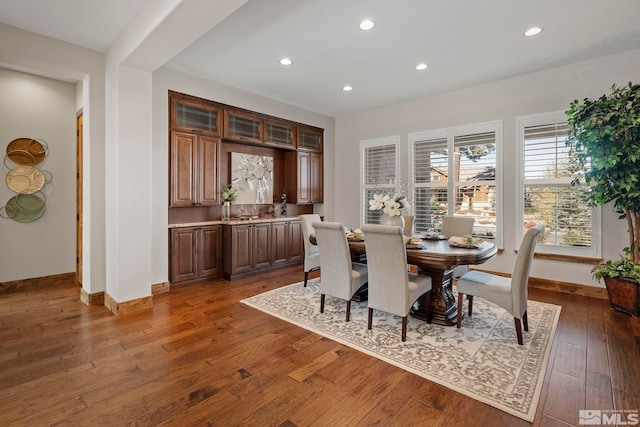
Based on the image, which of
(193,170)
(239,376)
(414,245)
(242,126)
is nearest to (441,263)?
(414,245)

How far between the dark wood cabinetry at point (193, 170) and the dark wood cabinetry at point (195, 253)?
419 mm

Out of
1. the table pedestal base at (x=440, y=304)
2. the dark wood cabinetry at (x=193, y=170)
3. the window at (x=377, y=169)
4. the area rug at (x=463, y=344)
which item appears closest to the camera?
the area rug at (x=463, y=344)

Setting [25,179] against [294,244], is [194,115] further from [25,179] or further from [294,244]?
[294,244]

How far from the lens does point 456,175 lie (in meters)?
5.11

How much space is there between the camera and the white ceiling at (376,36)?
2807mm

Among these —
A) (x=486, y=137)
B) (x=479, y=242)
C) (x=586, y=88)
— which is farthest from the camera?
(x=486, y=137)

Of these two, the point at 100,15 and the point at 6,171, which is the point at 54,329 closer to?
the point at 6,171

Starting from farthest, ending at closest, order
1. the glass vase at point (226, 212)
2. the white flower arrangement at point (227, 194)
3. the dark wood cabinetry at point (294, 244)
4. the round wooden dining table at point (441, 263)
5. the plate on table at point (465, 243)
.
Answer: the dark wood cabinetry at point (294, 244) < the glass vase at point (226, 212) < the white flower arrangement at point (227, 194) < the plate on table at point (465, 243) < the round wooden dining table at point (441, 263)

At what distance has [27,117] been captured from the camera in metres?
4.21

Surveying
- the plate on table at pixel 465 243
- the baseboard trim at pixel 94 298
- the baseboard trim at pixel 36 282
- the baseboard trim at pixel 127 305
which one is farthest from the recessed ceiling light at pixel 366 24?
the baseboard trim at pixel 36 282

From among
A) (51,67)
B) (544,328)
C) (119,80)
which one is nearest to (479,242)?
(544,328)

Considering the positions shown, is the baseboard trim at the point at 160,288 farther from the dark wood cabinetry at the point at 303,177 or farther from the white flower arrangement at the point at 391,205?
the white flower arrangement at the point at 391,205

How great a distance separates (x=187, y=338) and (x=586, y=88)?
5.49 metres

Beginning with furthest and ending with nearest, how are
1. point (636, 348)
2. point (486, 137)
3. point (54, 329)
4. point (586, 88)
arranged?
1. point (486, 137)
2. point (586, 88)
3. point (54, 329)
4. point (636, 348)
